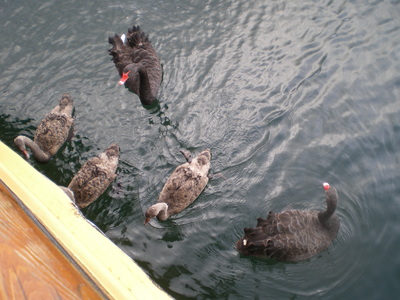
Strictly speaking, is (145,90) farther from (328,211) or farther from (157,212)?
(328,211)

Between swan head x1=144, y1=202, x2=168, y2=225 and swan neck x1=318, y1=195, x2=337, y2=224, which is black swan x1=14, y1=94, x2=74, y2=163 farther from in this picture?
swan neck x1=318, y1=195, x2=337, y2=224

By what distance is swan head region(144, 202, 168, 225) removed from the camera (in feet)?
→ 15.9

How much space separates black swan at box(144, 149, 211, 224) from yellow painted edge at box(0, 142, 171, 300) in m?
2.56

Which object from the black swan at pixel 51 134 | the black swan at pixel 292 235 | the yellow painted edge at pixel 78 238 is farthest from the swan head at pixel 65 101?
the yellow painted edge at pixel 78 238

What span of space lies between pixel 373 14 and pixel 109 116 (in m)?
5.34

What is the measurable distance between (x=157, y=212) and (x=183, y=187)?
1.63 feet

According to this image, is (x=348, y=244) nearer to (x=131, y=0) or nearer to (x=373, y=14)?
(x=373, y=14)

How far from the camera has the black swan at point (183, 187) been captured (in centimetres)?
516

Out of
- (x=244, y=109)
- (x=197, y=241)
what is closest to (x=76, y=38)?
(x=244, y=109)

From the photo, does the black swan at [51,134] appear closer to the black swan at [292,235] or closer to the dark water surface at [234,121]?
the dark water surface at [234,121]

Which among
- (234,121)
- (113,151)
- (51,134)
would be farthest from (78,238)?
(234,121)

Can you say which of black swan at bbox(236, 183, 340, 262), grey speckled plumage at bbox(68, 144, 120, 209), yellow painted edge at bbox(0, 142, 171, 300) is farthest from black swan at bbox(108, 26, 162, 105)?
yellow painted edge at bbox(0, 142, 171, 300)

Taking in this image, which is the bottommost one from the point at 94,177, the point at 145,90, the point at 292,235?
the point at 292,235

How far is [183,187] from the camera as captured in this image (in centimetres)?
516
